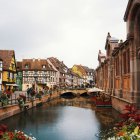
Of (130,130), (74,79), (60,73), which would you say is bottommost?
(130,130)

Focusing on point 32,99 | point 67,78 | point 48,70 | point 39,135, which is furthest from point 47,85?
point 39,135

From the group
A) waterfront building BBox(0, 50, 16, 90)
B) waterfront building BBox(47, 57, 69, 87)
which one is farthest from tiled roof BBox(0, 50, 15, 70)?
waterfront building BBox(47, 57, 69, 87)

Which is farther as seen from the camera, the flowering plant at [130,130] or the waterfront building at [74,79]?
the waterfront building at [74,79]

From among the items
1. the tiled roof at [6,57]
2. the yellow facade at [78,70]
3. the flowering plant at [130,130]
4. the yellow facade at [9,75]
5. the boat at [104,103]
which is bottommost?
the boat at [104,103]

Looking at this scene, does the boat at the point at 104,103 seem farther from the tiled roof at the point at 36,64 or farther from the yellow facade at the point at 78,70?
the yellow facade at the point at 78,70

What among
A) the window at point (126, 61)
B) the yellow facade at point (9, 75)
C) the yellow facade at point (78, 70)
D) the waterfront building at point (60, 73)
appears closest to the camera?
the window at point (126, 61)

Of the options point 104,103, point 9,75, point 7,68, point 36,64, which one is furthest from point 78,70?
point 104,103

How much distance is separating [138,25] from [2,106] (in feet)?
52.9

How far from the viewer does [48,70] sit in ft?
282

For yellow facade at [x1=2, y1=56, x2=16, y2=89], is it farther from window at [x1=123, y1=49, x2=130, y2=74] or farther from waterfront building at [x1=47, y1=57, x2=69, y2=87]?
waterfront building at [x1=47, y1=57, x2=69, y2=87]

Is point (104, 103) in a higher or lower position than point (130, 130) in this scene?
lower

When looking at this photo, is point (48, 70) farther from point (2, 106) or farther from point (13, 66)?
point (2, 106)

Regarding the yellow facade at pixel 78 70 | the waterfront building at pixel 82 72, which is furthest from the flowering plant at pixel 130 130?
the yellow facade at pixel 78 70

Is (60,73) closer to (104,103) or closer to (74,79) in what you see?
(74,79)
